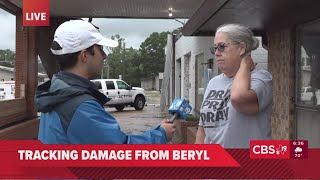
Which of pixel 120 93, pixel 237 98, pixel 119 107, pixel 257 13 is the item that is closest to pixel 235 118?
pixel 237 98

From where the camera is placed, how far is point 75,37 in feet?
7.64

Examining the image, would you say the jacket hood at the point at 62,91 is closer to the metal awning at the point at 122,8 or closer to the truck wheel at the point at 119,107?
the metal awning at the point at 122,8

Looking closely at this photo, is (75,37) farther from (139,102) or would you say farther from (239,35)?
(139,102)

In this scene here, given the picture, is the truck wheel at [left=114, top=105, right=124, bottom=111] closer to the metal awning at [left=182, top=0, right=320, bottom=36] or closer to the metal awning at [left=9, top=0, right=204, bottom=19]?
the metal awning at [left=9, top=0, right=204, bottom=19]

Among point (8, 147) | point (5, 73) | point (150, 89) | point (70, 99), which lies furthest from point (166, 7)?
point (150, 89)

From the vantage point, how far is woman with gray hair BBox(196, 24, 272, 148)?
9.05 ft

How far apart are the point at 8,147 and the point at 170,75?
20.5 metres

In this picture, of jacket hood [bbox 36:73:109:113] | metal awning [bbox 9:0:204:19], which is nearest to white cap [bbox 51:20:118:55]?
jacket hood [bbox 36:73:109:113]

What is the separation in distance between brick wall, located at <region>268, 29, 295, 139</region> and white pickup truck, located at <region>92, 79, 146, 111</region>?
17873 mm

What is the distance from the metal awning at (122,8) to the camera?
12328mm

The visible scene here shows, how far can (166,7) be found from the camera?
43.4 feet

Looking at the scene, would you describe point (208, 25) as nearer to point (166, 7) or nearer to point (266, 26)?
point (266, 26)

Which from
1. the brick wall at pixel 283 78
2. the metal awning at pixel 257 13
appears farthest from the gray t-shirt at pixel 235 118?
the brick wall at pixel 283 78

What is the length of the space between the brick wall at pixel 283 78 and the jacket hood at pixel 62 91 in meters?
5.61
